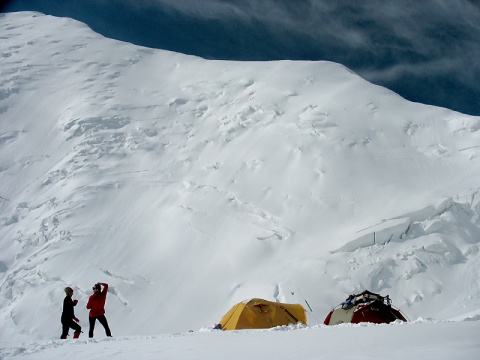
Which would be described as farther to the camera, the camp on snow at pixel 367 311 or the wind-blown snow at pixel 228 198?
the wind-blown snow at pixel 228 198

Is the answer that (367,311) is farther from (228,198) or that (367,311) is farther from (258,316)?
(228,198)

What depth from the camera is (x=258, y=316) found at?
485 inches

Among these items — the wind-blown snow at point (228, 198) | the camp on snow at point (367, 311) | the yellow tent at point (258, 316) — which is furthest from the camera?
the wind-blown snow at point (228, 198)

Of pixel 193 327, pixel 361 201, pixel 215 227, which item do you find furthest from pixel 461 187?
pixel 193 327

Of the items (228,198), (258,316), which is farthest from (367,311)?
(228,198)

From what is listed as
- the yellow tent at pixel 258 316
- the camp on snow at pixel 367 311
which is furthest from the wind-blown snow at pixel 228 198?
the yellow tent at pixel 258 316

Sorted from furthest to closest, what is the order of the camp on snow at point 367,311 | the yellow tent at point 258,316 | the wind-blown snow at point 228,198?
1. the wind-blown snow at point 228,198
2. the camp on snow at point 367,311
3. the yellow tent at point 258,316

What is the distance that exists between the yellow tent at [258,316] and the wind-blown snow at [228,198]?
2.22m

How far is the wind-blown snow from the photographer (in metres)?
16.3

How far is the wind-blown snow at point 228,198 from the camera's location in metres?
16.3

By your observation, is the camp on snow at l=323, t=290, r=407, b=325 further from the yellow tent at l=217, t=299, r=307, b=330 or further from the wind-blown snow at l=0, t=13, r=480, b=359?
the wind-blown snow at l=0, t=13, r=480, b=359

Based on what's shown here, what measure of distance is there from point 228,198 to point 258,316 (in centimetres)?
889

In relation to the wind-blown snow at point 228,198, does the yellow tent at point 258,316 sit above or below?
above

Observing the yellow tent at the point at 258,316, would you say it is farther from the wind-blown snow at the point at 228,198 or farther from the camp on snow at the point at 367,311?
the wind-blown snow at the point at 228,198
